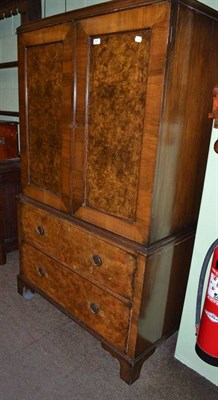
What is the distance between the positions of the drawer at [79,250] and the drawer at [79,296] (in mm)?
59

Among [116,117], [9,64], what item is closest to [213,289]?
[116,117]

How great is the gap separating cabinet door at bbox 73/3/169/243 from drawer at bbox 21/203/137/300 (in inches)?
4.5

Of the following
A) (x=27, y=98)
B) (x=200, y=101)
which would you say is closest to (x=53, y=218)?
(x=27, y=98)

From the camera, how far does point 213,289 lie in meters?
1.29

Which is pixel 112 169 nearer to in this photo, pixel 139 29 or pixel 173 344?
pixel 139 29

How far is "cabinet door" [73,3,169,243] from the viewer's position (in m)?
1.12

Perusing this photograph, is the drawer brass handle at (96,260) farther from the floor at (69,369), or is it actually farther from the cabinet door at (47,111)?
the floor at (69,369)

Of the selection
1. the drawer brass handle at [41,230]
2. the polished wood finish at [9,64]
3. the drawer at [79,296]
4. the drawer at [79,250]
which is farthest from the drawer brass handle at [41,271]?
the polished wood finish at [9,64]

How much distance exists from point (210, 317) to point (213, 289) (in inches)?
5.8

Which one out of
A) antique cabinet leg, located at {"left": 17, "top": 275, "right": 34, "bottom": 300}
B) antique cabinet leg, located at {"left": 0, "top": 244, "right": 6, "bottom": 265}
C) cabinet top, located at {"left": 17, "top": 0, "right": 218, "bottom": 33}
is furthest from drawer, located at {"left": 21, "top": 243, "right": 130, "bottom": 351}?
cabinet top, located at {"left": 17, "top": 0, "right": 218, "bottom": 33}

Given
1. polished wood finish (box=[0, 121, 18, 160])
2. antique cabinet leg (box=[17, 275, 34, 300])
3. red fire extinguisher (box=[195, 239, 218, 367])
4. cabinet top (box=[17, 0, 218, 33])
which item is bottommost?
antique cabinet leg (box=[17, 275, 34, 300])

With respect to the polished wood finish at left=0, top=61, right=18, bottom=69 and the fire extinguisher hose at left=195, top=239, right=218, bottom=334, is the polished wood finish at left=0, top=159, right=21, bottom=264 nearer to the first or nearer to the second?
the polished wood finish at left=0, top=61, right=18, bottom=69

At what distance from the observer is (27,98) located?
1.71m

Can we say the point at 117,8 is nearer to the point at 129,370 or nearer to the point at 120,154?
the point at 120,154
